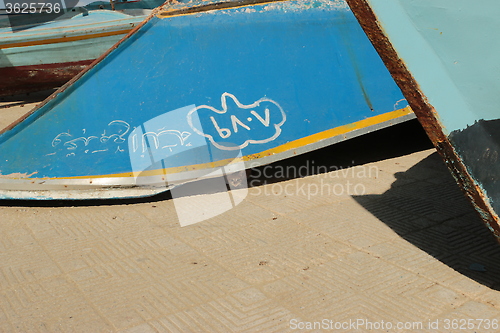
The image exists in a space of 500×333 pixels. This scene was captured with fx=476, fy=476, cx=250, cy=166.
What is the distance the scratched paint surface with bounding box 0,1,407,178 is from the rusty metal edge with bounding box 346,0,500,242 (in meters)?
1.72

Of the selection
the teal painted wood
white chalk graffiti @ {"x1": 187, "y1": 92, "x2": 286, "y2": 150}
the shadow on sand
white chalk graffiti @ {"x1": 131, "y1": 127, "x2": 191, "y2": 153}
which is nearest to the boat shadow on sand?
the shadow on sand

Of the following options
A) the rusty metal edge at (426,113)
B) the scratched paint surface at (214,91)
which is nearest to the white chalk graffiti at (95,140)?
the scratched paint surface at (214,91)

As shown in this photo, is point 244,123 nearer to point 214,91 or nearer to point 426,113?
→ point 214,91

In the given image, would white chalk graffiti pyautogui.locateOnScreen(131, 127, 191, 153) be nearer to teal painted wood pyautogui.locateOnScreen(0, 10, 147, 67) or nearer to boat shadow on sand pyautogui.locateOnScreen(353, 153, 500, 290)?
boat shadow on sand pyautogui.locateOnScreen(353, 153, 500, 290)

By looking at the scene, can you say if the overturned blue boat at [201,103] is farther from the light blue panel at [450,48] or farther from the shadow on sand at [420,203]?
the light blue panel at [450,48]

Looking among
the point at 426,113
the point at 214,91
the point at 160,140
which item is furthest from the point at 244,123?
the point at 426,113

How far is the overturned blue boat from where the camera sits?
3801 mm

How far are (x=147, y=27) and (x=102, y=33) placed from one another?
3963 mm

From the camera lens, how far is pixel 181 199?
3.84 meters

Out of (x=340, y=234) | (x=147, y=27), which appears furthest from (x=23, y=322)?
(x=147, y=27)

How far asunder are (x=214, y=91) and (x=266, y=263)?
1.86 m

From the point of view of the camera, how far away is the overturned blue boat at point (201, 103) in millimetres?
3801

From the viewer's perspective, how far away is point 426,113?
7.55 feet

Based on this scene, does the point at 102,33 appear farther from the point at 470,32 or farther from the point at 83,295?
the point at 470,32
